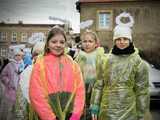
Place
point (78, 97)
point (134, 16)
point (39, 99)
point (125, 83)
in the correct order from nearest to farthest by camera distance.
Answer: point (39, 99)
point (78, 97)
point (125, 83)
point (134, 16)

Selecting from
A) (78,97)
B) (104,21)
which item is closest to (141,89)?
(78,97)

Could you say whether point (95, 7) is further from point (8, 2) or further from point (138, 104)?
point (138, 104)

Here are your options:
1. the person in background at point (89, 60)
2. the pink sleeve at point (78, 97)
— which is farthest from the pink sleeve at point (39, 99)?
the person in background at point (89, 60)

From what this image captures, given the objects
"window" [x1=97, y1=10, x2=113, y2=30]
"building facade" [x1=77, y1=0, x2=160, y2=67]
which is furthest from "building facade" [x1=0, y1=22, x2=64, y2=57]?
"window" [x1=97, y1=10, x2=113, y2=30]

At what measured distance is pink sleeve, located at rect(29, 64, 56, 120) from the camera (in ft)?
18.4

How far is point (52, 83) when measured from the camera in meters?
5.68

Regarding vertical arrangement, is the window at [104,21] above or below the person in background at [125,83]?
above

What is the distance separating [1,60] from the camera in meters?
13.3

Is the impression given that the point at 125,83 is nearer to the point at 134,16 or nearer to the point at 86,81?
the point at 86,81

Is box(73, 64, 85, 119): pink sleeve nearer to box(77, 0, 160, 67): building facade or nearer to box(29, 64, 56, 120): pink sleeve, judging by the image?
box(29, 64, 56, 120): pink sleeve

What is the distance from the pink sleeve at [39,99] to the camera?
220 inches

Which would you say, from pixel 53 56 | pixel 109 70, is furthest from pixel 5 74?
pixel 53 56

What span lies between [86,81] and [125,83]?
1520mm

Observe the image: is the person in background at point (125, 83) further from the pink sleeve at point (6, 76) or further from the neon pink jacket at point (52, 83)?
the pink sleeve at point (6, 76)
